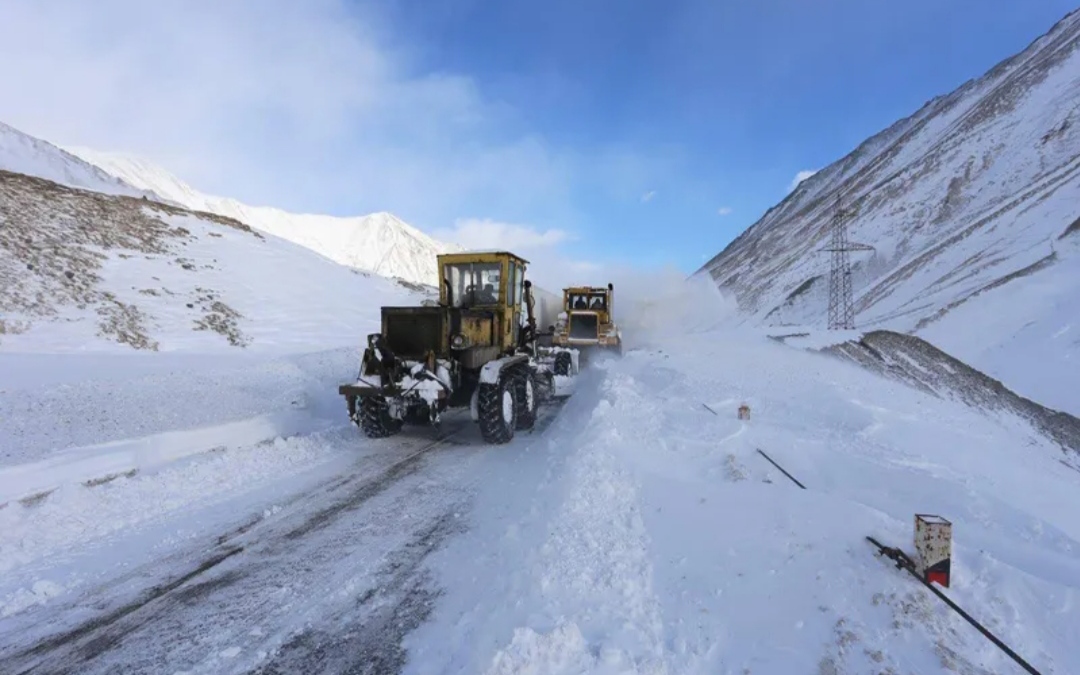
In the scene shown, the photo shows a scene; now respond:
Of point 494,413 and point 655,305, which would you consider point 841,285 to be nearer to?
point 655,305

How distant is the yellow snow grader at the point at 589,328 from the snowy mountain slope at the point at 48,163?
112 feet

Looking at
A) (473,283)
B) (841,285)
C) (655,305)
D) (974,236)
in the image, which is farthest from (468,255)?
(841,285)

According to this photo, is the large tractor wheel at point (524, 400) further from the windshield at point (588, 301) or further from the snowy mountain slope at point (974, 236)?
the snowy mountain slope at point (974, 236)

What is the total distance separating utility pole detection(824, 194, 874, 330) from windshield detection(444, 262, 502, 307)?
1059 inches

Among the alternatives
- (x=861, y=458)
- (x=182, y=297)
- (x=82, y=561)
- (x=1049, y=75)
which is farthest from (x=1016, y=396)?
(x=1049, y=75)

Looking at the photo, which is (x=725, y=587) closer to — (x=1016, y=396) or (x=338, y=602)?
(x=338, y=602)

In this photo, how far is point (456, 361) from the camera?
898 cm

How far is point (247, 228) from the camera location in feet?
107

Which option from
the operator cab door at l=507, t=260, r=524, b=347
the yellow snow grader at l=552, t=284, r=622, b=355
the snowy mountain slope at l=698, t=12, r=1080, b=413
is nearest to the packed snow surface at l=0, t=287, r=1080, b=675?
the operator cab door at l=507, t=260, r=524, b=347

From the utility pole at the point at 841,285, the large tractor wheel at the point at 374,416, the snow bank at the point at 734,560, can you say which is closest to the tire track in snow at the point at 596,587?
the snow bank at the point at 734,560

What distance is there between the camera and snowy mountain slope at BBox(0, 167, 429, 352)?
14023mm

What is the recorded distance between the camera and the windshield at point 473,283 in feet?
32.7

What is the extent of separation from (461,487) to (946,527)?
460 cm

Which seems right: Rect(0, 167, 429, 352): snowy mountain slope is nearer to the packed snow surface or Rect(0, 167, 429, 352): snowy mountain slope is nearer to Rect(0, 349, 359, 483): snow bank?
Rect(0, 349, 359, 483): snow bank
